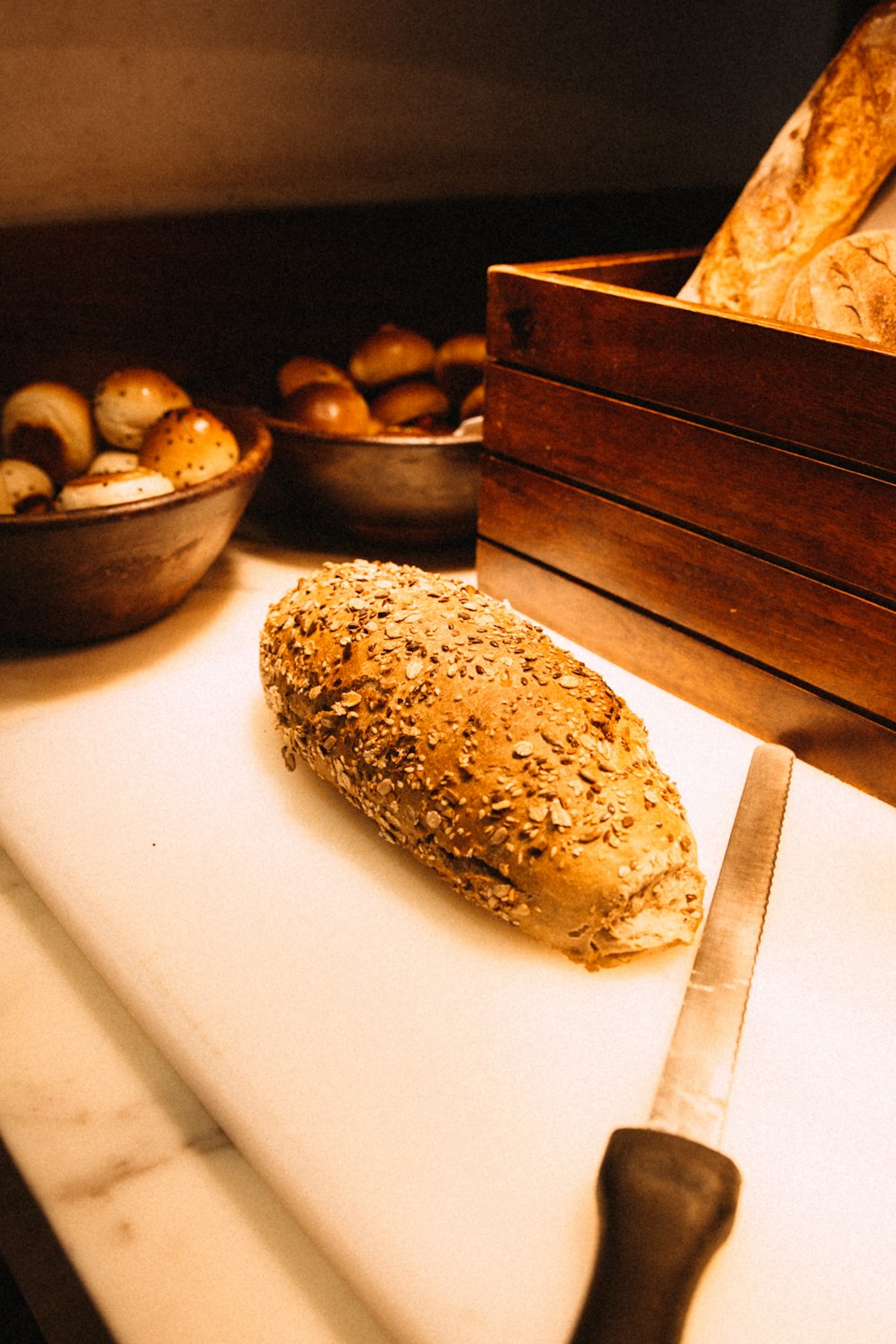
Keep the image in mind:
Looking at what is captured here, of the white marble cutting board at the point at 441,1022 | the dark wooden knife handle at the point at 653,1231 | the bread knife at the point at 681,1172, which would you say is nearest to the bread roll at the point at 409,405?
the white marble cutting board at the point at 441,1022

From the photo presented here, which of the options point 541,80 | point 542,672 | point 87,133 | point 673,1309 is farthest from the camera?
point 541,80

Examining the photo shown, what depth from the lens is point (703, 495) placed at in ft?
3.23

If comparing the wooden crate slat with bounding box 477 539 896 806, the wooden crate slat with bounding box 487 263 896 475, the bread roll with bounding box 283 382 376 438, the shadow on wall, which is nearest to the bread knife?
the wooden crate slat with bounding box 477 539 896 806

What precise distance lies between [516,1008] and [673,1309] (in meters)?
0.25

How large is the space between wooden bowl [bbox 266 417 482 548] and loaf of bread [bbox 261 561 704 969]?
1.03ft

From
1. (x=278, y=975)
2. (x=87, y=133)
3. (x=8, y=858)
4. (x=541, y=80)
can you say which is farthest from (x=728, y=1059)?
(x=541, y=80)

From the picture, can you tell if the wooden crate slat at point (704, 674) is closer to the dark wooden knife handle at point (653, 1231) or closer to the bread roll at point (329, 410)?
the bread roll at point (329, 410)

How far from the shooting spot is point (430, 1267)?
0.56 metres

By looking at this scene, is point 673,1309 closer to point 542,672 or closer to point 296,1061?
point 296,1061

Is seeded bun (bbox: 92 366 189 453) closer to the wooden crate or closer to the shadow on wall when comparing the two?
the shadow on wall

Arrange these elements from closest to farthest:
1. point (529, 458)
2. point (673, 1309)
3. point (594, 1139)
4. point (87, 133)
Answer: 1. point (673, 1309)
2. point (594, 1139)
3. point (529, 458)
4. point (87, 133)

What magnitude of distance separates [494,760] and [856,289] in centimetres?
58

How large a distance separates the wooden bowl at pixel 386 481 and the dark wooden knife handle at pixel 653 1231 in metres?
0.86

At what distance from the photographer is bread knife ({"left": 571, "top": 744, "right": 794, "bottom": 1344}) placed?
1.61ft
